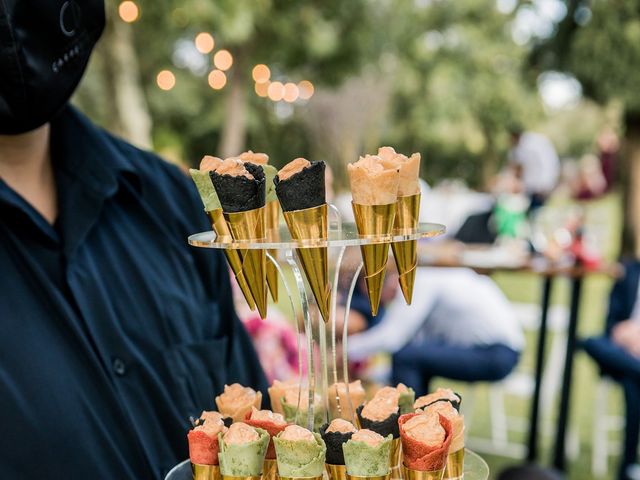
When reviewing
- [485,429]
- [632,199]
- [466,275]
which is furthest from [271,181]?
[632,199]

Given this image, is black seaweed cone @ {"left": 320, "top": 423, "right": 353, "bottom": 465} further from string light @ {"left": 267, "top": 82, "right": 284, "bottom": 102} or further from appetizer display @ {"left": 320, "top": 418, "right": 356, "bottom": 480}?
string light @ {"left": 267, "top": 82, "right": 284, "bottom": 102}

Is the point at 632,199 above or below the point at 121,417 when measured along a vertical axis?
below

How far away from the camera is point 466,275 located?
15.8ft

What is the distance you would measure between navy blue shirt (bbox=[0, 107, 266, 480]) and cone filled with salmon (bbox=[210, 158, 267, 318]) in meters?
0.49

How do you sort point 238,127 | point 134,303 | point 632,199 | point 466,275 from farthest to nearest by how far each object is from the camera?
point 238,127 → point 632,199 → point 466,275 → point 134,303

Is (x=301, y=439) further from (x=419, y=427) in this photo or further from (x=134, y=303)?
(x=134, y=303)

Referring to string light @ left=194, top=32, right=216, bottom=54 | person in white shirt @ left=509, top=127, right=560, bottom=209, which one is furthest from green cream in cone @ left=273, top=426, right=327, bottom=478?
string light @ left=194, top=32, right=216, bottom=54

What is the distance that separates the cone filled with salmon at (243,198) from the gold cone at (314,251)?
43mm

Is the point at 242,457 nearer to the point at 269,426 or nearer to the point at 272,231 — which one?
the point at 269,426

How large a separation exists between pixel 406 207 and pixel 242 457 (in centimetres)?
41

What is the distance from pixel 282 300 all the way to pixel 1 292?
9134 mm

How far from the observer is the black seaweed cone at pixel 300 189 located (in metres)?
0.95

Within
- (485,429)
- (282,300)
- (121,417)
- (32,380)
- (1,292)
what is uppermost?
(1,292)

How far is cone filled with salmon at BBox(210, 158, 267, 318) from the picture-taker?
0.94m
